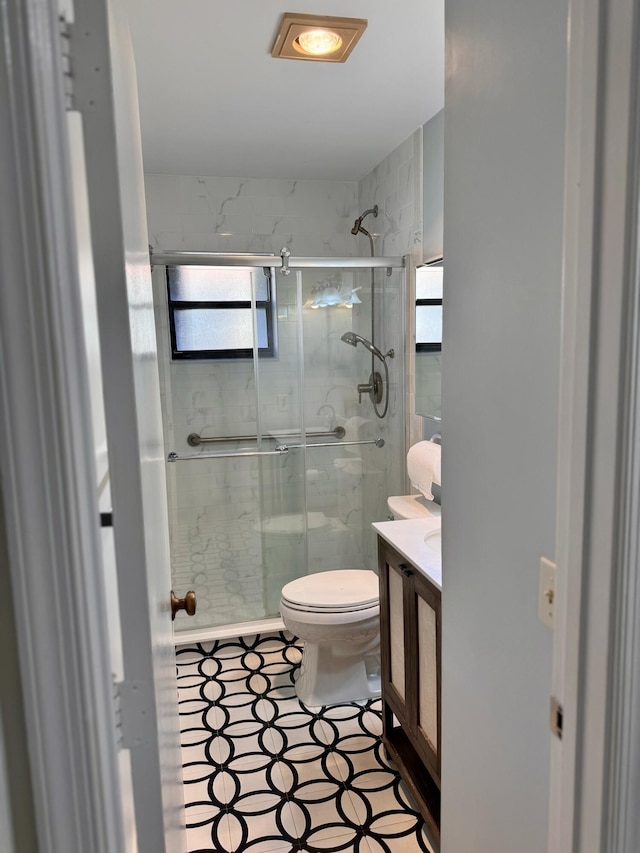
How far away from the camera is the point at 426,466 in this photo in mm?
2383

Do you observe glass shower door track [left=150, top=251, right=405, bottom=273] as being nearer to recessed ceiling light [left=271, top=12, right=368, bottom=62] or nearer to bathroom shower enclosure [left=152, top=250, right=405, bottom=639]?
bathroom shower enclosure [left=152, top=250, right=405, bottom=639]

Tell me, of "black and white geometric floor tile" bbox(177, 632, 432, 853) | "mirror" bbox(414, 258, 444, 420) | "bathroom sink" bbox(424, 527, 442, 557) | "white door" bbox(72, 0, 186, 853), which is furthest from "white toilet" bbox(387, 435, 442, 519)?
"white door" bbox(72, 0, 186, 853)

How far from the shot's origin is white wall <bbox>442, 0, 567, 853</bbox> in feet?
3.11

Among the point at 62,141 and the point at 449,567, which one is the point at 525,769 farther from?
the point at 62,141

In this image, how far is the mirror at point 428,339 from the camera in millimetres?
2555

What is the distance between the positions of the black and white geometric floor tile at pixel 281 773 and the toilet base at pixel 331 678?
0.04 meters

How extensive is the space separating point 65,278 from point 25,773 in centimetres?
50

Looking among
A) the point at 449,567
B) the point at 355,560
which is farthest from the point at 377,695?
the point at 449,567

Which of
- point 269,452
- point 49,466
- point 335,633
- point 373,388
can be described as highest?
point 49,466

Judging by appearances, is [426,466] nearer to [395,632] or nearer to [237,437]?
[395,632]

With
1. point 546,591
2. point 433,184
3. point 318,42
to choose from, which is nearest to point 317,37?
point 318,42

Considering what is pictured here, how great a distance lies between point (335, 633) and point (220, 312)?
1692 mm

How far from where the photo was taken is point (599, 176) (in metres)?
0.77

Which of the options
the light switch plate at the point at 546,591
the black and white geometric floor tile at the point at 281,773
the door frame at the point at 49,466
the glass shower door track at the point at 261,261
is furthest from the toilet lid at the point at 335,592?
the door frame at the point at 49,466
